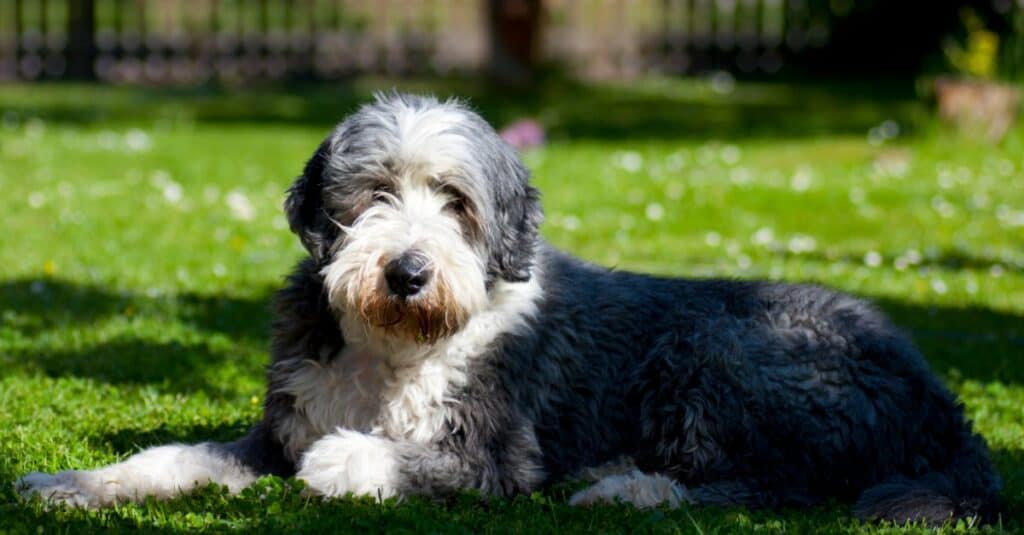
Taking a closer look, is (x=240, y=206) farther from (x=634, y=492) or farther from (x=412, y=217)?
(x=634, y=492)

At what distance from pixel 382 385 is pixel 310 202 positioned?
Result: 72 centimetres

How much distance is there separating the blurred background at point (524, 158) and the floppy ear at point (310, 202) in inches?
40.7

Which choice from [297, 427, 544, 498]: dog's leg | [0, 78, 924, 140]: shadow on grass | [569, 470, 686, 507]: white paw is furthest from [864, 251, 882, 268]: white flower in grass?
[0, 78, 924, 140]: shadow on grass

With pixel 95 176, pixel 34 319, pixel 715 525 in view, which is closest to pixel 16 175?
pixel 95 176

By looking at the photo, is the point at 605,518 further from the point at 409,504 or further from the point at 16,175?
the point at 16,175

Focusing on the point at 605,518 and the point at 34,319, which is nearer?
the point at 605,518

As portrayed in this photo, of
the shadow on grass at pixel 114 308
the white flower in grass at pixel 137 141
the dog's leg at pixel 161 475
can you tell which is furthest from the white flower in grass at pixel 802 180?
the dog's leg at pixel 161 475

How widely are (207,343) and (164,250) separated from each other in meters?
2.74

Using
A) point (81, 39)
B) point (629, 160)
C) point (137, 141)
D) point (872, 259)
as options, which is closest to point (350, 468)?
point (872, 259)

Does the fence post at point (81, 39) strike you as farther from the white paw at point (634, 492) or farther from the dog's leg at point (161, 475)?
the white paw at point (634, 492)

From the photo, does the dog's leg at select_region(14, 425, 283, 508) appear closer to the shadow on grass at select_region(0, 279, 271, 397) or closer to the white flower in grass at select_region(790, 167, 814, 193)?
the shadow on grass at select_region(0, 279, 271, 397)

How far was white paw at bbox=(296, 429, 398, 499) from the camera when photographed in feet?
15.8

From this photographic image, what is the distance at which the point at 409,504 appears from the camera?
15.7 ft

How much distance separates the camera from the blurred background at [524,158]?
6945 mm
